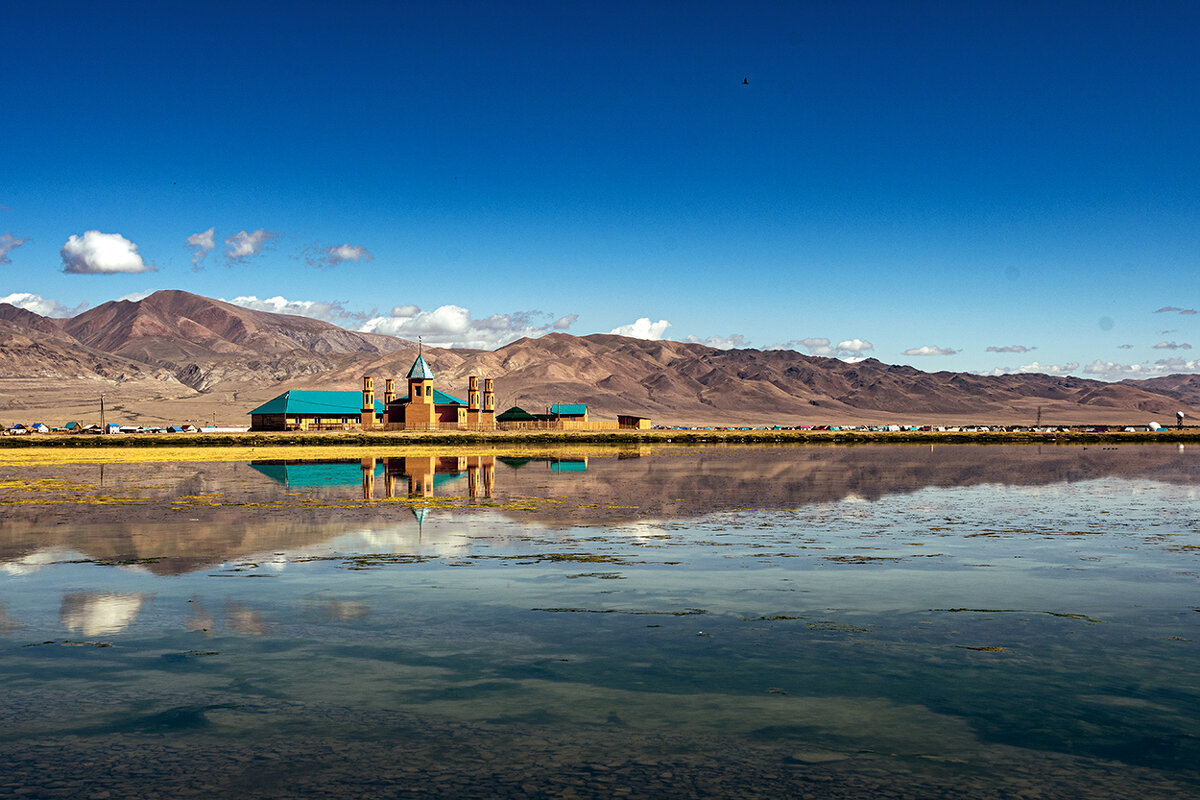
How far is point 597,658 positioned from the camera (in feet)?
42.4

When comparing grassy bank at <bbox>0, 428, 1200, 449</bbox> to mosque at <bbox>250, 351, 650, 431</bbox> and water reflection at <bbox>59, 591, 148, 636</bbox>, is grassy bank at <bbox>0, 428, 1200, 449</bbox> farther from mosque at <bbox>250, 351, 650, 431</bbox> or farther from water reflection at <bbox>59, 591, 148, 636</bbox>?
water reflection at <bbox>59, 591, 148, 636</bbox>

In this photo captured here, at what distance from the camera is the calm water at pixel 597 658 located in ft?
29.8

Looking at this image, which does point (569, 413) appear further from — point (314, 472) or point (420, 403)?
point (314, 472)

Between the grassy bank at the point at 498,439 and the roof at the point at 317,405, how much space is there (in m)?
16.5

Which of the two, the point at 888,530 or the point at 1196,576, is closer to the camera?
the point at 1196,576

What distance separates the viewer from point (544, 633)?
1440cm

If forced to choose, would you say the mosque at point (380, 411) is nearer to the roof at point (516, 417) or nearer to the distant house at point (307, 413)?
the distant house at point (307, 413)

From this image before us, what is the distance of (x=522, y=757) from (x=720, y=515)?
22431 mm

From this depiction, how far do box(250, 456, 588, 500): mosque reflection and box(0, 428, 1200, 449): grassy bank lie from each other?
25.9 metres

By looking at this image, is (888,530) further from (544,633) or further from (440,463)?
(440,463)

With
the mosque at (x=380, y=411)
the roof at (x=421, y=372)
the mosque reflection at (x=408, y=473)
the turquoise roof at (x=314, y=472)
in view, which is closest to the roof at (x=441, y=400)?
the mosque at (x=380, y=411)

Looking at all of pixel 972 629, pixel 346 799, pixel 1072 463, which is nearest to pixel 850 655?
pixel 972 629

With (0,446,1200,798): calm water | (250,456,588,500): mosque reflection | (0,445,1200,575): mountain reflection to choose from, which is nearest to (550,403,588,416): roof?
(250,456,588,500): mosque reflection

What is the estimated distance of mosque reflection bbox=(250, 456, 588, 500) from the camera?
4200 centimetres
